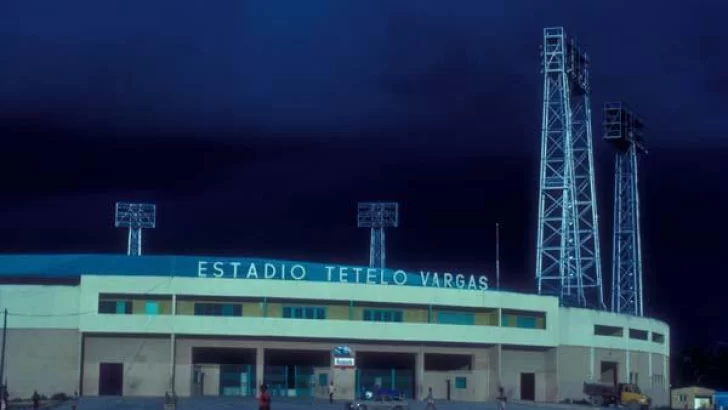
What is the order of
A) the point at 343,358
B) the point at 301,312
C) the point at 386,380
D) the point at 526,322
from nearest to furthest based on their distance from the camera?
the point at 343,358 → the point at 301,312 → the point at 386,380 → the point at 526,322

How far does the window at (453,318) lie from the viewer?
98062 mm

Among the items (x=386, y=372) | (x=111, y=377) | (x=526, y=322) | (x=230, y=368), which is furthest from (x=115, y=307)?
(x=526, y=322)

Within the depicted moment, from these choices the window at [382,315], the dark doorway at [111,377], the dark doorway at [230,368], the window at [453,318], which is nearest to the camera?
the dark doorway at [111,377]

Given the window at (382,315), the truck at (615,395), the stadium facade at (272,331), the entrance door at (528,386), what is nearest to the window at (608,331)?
the stadium facade at (272,331)

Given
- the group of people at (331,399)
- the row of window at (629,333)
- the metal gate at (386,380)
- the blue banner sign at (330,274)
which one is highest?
the blue banner sign at (330,274)

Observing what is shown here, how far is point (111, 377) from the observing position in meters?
91.7

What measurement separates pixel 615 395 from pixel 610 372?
10130mm

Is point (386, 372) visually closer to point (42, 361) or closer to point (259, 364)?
point (259, 364)

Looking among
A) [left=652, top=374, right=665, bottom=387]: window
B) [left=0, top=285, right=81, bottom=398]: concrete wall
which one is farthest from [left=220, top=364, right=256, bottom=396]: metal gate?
[left=652, top=374, right=665, bottom=387]: window

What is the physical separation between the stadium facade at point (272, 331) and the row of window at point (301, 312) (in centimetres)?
9

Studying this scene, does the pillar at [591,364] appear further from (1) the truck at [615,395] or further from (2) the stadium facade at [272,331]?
(1) the truck at [615,395]

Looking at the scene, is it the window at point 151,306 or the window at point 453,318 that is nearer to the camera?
the window at point 151,306

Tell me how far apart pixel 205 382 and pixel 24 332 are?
13905 millimetres

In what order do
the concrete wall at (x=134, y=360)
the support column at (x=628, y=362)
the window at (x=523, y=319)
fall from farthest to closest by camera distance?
the support column at (x=628, y=362) < the window at (x=523, y=319) < the concrete wall at (x=134, y=360)
